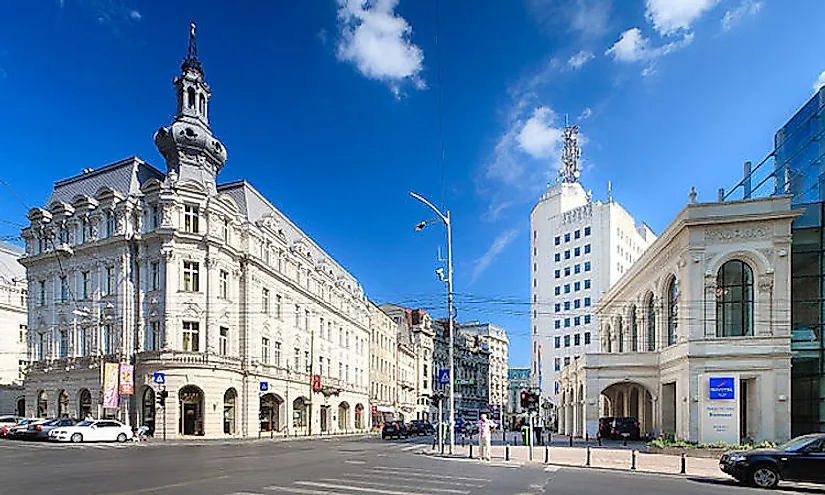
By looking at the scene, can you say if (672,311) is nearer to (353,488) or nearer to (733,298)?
(733,298)

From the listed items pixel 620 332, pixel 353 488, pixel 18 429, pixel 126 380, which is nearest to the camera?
pixel 353 488

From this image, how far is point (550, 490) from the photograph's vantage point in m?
15.8

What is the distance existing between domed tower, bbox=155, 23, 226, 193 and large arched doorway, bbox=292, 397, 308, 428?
21.4 m

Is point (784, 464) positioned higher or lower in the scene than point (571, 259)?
lower

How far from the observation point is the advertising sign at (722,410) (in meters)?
30.8

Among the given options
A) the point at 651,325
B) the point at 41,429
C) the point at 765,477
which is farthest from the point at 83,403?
the point at 765,477

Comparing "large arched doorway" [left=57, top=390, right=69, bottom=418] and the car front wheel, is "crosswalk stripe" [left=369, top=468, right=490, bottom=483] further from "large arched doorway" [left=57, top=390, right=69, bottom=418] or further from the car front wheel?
"large arched doorway" [left=57, top=390, right=69, bottom=418]

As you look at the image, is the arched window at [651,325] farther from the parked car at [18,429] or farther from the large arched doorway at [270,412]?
the parked car at [18,429]

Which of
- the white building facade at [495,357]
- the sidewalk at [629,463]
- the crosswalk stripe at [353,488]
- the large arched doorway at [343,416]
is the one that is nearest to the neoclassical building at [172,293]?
the large arched doorway at [343,416]

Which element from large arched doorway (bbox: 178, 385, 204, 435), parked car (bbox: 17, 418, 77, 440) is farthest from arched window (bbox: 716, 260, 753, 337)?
parked car (bbox: 17, 418, 77, 440)

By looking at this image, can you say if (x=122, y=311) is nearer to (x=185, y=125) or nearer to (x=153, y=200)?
Result: (x=153, y=200)

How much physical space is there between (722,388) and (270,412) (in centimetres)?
3677

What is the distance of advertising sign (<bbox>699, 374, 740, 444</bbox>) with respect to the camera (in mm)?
30844

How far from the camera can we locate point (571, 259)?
331 ft
